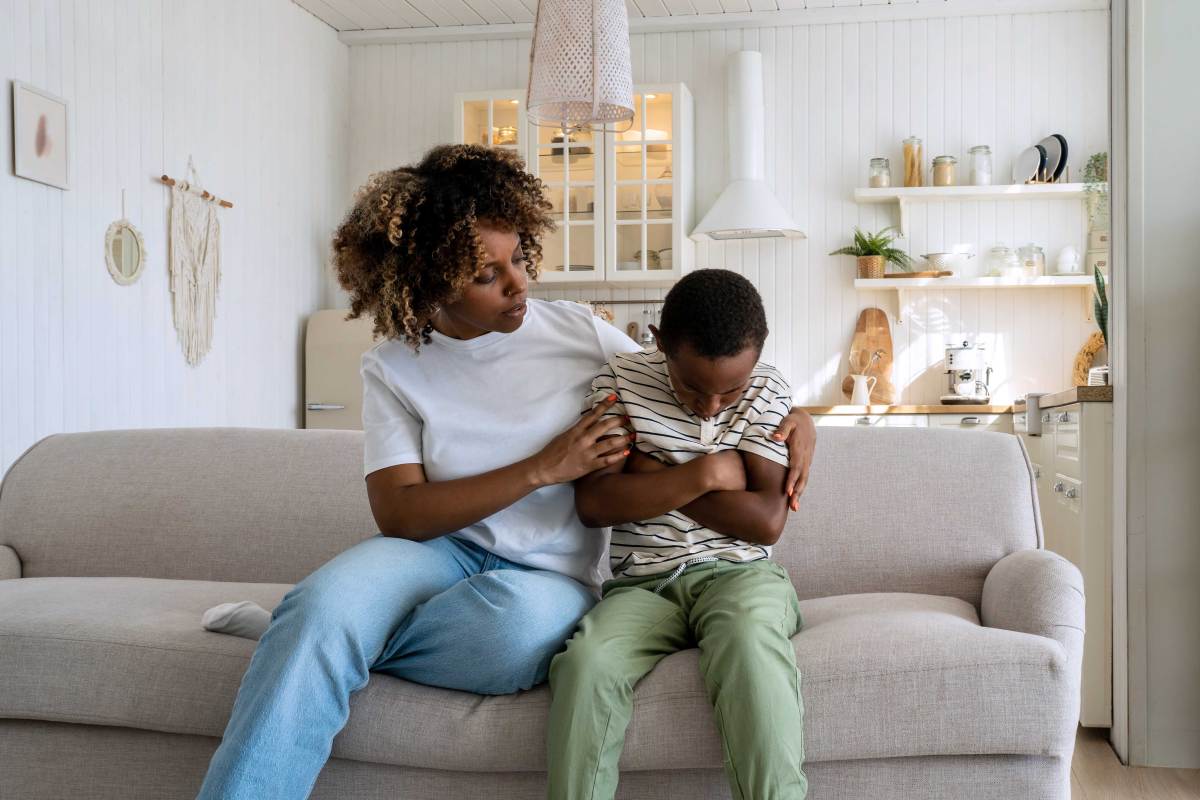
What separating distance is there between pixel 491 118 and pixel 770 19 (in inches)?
55.0

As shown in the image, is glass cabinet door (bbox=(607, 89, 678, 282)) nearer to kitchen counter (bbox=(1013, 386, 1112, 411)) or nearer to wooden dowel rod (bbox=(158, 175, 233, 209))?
wooden dowel rod (bbox=(158, 175, 233, 209))

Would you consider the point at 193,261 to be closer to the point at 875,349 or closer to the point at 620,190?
the point at 620,190

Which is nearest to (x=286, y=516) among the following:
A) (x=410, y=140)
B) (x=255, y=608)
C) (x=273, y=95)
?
(x=255, y=608)

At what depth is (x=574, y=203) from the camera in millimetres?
5273

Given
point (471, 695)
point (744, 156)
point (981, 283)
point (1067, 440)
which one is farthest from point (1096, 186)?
point (471, 695)

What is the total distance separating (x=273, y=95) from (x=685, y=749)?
4154 mm

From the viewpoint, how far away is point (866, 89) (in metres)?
5.30

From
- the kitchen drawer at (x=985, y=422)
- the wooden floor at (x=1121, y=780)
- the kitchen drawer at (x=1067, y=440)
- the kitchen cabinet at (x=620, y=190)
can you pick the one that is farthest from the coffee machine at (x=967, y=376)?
the wooden floor at (x=1121, y=780)

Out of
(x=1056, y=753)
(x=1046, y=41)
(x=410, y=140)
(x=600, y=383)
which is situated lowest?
(x=1056, y=753)

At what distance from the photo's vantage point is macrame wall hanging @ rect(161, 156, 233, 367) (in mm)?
4133

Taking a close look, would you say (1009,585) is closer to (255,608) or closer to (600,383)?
(600,383)

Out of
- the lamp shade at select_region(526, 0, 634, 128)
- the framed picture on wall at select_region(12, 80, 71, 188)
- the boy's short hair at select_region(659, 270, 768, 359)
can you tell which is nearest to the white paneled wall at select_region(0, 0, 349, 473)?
the framed picture on wall at select_region(12, 80, 71, 188)

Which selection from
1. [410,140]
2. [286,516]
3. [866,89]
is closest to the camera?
[286,516]

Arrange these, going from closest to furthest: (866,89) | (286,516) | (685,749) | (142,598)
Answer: (685,749) → (142,598) → (286,516) → (866,89)
